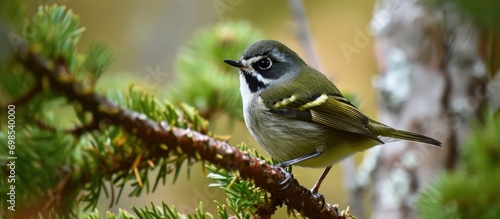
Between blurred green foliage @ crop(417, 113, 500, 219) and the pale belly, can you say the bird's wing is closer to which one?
the pale belly

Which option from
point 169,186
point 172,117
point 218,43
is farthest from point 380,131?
point 169,186

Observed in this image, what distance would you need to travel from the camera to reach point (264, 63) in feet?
9.29

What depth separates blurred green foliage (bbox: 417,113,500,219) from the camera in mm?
1531

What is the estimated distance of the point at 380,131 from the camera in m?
2.66

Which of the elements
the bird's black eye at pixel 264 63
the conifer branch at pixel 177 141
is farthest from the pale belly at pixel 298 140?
the conifer branch at pixel 177 141

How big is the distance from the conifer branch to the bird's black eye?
3.29 feet

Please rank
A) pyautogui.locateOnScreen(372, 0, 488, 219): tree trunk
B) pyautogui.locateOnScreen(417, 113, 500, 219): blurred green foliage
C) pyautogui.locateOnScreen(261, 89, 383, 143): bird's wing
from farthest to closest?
pyautogui.locateOnScreen(372, 0, 488, 219): tree trunk
pyautogui.locateOnScreen(261, 89, 383, 143): bird's wing
pyautogui.locateOnScreen(417, 113, 500, 219): blurred green foliage

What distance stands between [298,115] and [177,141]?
36.9 inches

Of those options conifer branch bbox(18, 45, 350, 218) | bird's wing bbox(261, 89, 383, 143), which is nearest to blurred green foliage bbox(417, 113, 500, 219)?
conifer branch bbox(18, 45, 350, 218)

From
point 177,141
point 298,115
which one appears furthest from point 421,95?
point 177,141

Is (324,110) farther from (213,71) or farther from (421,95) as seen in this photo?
(421,95)

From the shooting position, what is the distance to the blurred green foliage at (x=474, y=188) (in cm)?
153

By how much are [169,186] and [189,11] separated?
1.66m

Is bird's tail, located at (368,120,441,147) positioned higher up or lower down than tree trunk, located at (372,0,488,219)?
lower down
